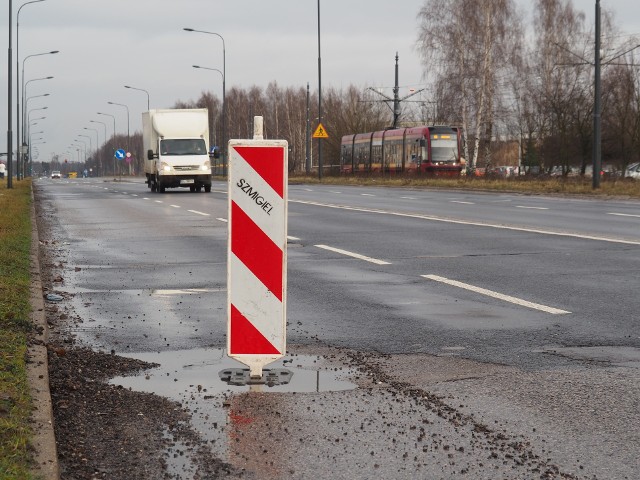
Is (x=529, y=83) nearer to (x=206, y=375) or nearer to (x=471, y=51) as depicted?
(x=471, y=51)

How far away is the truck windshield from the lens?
44.0 meters

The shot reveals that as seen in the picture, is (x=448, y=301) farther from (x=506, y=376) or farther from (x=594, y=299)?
(x=506, y=376)

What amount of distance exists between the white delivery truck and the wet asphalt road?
26371 millimetres

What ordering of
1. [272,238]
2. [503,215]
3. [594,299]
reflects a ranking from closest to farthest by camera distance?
1. [272,238]
2. [594,299]
3. [503,215]

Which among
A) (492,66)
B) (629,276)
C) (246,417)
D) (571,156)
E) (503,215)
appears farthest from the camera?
(492,66)

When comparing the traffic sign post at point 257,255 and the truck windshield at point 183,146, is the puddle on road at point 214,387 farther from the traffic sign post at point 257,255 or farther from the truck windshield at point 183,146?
the truck windshield at point 183,146

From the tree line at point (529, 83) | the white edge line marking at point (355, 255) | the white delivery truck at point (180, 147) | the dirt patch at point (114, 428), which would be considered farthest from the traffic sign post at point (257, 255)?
the tree line at point (529, 83)

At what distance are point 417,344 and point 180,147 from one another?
121ft

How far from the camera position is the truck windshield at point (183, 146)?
1732 inches

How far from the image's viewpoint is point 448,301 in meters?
10.2

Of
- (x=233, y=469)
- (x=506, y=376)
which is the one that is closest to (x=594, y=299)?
(x=506, y=376)

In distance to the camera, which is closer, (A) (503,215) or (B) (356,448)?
(B) (356,448)

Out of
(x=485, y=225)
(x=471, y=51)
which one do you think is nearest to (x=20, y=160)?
(x=471, y=51)

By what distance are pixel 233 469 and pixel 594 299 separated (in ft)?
19.7
